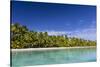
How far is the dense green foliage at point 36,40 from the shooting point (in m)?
1.95

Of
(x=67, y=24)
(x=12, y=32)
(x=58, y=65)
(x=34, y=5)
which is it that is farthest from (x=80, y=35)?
(x=12, y=32)

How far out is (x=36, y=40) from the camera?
2031mm

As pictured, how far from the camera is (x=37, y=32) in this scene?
2021 millimetres

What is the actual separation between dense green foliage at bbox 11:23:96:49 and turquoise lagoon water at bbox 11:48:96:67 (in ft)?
0.21

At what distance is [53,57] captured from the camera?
82.0 inches

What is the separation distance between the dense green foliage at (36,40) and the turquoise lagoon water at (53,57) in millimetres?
64

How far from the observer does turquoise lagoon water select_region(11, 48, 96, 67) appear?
6.45 ft

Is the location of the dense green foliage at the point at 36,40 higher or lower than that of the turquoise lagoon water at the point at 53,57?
higher

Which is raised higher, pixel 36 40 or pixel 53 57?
pixel 36 40

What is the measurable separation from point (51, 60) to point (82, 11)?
0.62 m

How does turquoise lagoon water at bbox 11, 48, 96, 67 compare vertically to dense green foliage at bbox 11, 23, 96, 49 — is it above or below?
below

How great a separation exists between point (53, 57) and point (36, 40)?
0.82 feet

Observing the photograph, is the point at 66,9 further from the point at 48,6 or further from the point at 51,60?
the point at 51,60
